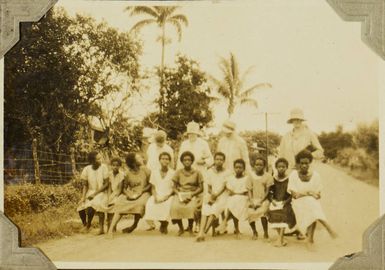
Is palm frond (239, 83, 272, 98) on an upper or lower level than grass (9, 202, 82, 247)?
upper

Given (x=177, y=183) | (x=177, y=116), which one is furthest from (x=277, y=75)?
(x=177, y=183)

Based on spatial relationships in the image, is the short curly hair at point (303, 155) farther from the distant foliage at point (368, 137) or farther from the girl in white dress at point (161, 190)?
the girl in white dress at point (161, 190)

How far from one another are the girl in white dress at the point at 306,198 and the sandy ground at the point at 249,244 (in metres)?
0.06

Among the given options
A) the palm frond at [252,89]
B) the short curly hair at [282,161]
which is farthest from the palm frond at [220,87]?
the short curly hair at [282,161]

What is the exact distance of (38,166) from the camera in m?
4.28

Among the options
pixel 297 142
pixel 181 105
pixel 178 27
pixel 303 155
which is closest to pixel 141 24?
pixel 178 27

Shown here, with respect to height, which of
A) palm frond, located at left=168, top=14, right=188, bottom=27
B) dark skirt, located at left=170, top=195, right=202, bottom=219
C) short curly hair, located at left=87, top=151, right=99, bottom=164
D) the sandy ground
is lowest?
the sandy ground

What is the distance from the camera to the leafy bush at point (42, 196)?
4258 millimetres

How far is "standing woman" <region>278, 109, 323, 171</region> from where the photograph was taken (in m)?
4.29

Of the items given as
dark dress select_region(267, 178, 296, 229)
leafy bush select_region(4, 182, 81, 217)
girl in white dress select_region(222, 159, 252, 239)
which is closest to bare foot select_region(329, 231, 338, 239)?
dark dress select_region(267, 178, 296, 229)

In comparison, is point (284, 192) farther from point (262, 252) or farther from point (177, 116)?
point (177, 116)

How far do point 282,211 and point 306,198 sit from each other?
9.3 inches

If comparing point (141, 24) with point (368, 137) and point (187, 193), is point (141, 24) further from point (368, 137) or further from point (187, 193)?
point (368, 137)

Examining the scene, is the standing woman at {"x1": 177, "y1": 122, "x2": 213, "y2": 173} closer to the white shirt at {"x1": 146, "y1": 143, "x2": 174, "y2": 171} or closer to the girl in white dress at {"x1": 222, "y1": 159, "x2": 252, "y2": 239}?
the white shirt at {"x1": 146, "y1": 143, "x2": 174, "y2": 171}
